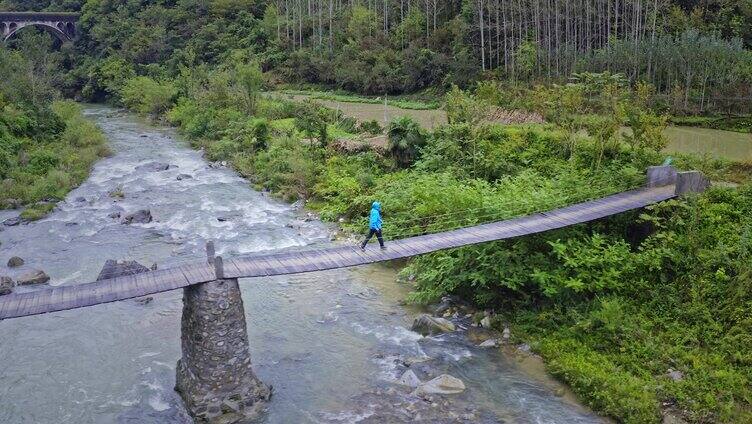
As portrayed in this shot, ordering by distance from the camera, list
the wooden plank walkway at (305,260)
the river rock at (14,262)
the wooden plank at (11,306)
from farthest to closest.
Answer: the river rock at (14,262), the wooden plank walkway at (305,260), the wooden plank at (11,306)

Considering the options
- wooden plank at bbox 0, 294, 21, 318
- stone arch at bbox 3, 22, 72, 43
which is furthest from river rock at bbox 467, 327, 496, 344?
stone arch at bbox 3, 22, 72, 43

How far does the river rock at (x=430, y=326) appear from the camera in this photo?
1465 centimetres

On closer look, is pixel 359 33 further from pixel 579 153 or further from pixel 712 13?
pixel 579 153

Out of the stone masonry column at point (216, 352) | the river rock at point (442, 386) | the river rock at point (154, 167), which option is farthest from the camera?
the river rock at point (154, 167)

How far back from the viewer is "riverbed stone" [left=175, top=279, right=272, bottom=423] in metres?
11.3

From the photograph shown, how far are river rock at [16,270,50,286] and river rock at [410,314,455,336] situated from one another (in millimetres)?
10409

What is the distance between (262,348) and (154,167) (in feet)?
64.8

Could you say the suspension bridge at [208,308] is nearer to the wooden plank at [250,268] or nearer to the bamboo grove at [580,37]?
the wooden plank at [250,268]

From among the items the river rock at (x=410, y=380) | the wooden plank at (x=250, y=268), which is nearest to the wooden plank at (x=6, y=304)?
the wooden plank at (x=250, y=268)

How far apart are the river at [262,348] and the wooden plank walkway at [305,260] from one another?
2.35 meters

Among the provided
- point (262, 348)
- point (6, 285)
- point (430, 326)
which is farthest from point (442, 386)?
point (6, 285)

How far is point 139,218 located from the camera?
22.9 metres

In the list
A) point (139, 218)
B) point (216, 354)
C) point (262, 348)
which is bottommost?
point (262, 348)

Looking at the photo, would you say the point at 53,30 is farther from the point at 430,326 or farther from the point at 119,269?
the point at 430,326
